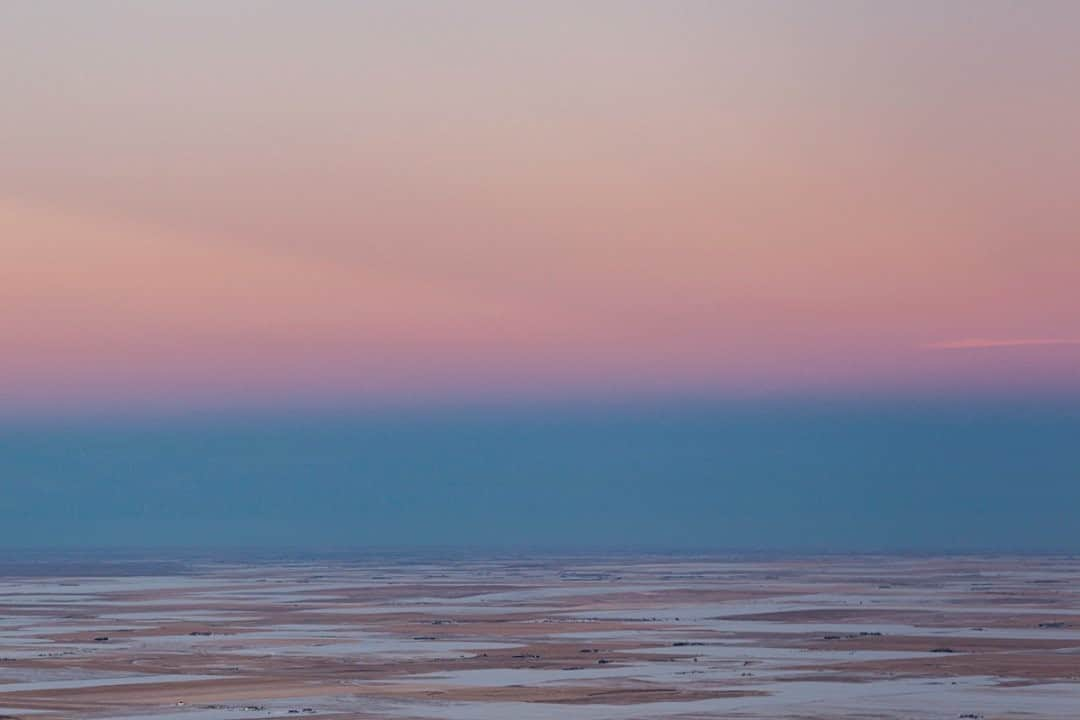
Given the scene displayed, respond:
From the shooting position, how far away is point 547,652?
2517 inches

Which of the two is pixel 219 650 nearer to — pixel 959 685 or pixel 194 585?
pixel 959 685

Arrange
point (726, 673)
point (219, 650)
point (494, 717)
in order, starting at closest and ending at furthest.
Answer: point (494, 717) < point (726, 673) < point (219, 650)

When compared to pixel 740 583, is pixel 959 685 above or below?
below

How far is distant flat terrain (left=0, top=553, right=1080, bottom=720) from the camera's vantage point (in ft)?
154

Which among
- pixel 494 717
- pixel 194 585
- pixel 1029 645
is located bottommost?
pixel 494 717

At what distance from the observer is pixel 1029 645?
6619cm

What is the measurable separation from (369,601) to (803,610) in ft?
84.2

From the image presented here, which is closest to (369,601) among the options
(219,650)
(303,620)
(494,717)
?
(303,620)

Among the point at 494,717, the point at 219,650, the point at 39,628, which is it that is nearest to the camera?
the point at 494,717

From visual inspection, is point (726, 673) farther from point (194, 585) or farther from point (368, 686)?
point (194, 585)

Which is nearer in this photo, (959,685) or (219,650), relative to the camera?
(959,685)

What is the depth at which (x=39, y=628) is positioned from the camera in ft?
263

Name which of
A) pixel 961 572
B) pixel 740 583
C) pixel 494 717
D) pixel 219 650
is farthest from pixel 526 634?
pixel 961 572

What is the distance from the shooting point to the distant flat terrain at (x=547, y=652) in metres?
47.0
